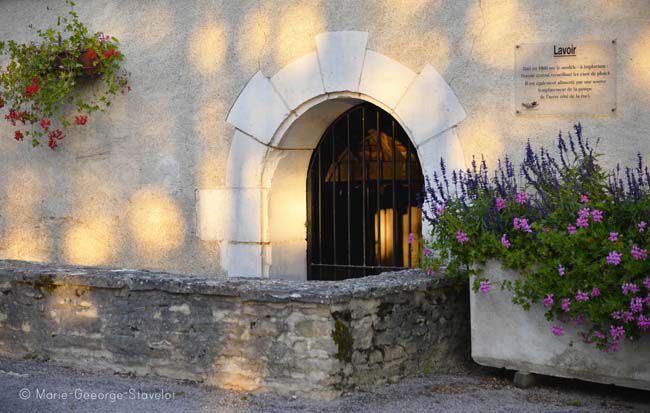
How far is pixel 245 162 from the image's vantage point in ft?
20.6

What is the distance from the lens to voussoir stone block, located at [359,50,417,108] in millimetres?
5637

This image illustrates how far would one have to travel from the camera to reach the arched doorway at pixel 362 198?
611cm

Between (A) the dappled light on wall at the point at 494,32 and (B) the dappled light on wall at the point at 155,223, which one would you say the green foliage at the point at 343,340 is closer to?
(A) the dappled light on wall at the point at 494,32

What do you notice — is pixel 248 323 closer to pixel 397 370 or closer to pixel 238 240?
pixel 397 370

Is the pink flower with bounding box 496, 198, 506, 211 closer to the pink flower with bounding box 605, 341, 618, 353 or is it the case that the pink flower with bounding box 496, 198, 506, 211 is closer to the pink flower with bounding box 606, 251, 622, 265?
the pink flower with bounding box 606, 251, 622, 265

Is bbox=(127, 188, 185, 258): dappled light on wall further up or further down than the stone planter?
further up

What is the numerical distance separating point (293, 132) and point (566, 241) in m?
2.52

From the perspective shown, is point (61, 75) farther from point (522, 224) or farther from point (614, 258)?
point (614, 258)

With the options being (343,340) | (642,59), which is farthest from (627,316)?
(642,59)

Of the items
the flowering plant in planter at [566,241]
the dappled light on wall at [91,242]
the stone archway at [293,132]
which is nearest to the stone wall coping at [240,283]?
the flowering plant in planter at [566,241]

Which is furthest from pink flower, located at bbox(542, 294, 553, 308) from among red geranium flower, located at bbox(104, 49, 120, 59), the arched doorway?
red geranium flower, located at bbox(104, 49, 120, 59)

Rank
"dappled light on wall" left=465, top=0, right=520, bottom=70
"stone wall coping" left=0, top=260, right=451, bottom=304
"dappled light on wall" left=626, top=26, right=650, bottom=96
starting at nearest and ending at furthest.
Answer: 1. "stone wall coping" left=0, top=260, right=451, bottom=304
2. "dappled light on wall" left=626, top=26, right=650, bottom=96
3. "dappled light on wall" left=465, top=0, right=520, bottom=70

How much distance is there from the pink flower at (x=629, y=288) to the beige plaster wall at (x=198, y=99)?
1.17 m

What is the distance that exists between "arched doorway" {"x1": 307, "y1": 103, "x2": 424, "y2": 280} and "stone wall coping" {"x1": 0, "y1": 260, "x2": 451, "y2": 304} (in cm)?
97
